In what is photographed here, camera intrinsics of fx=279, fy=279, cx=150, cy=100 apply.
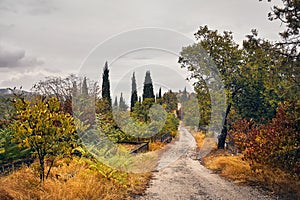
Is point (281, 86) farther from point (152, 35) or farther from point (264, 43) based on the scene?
point (152, 35)

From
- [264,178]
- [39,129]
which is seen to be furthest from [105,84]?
[39,129]

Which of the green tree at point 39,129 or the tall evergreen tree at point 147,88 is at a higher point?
the tall evergreen tree at point 147,88

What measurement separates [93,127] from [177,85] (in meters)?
6.13

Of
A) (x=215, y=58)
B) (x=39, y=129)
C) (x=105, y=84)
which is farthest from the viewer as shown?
(x=105, y=84)

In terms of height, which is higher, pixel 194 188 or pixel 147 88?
pixel 147 88

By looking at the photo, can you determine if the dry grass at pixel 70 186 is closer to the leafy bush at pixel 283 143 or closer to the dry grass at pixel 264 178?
the dry grass at pixel 264 178

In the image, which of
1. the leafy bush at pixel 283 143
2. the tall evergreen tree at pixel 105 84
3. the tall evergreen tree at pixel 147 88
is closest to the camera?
the leafy bush at pixel 283 143

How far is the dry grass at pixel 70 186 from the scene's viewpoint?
5.52m

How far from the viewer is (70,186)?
19.7ft

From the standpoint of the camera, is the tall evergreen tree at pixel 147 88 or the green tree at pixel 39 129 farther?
the tall evergreen tree at pixel 147 88

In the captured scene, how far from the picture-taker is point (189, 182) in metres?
8.43

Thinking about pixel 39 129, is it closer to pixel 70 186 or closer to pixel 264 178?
pixel 70 186

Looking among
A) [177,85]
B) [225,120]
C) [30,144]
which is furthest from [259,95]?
[30,144]

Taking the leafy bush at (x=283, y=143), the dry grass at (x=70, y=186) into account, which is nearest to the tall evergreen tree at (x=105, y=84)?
the dry grass at (x=70, y=186)
